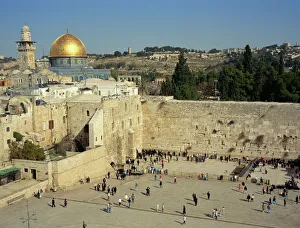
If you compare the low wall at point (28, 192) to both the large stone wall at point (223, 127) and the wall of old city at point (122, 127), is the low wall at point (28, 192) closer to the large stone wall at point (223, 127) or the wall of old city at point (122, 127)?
the wall of old city at point (122, 127)

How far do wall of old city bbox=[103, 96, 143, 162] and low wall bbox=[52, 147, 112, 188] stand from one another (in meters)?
1.94

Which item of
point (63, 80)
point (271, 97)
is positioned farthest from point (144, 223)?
point (63, 80)

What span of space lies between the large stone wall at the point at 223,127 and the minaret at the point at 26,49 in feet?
60.8

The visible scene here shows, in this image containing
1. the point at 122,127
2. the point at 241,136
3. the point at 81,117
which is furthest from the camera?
the point at 241,136

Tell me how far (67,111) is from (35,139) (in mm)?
3110

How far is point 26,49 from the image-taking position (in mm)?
41625

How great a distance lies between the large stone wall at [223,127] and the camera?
2562cm

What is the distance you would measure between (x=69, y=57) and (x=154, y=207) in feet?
74.0

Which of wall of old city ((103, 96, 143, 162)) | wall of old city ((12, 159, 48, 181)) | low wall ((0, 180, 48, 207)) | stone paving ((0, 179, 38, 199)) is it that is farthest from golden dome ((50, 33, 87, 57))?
low wall ((0, 180, 48, 207))

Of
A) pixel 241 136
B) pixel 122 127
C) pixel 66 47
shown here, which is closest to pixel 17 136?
pixel 122 127

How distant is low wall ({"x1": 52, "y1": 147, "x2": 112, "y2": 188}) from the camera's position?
1884 cm

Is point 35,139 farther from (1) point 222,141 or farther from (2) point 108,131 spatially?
(1) point 222,141

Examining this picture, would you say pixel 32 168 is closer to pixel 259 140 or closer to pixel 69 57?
pixel 259 140

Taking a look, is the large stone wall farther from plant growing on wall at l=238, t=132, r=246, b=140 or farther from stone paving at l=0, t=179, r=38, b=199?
stone paving at l=0, t=179, r=38, b=199
